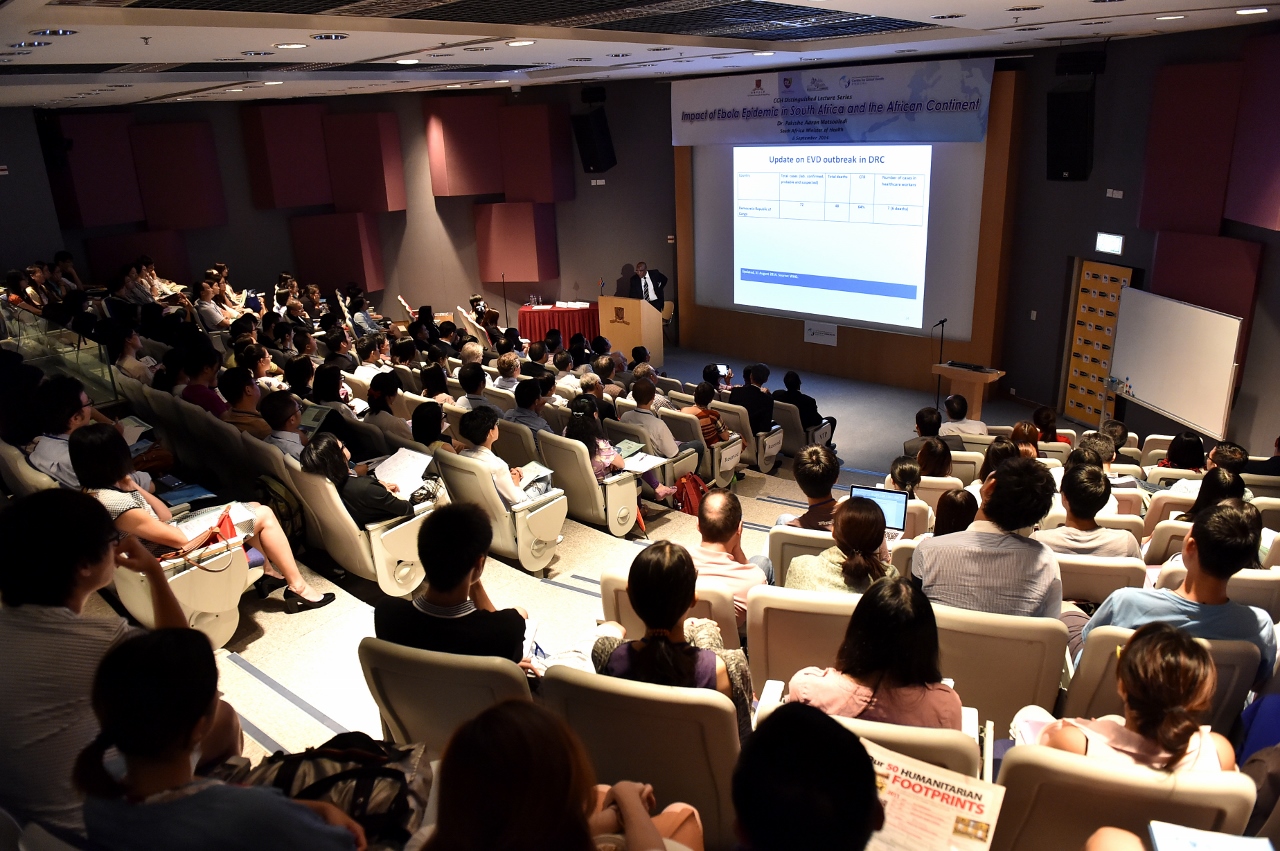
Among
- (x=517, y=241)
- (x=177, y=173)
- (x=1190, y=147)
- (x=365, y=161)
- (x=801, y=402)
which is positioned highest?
(x=365, y=161)

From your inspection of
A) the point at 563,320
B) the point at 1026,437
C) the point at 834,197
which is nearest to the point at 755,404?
the point at 1026,437

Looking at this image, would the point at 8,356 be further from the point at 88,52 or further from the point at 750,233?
the point at 750,233

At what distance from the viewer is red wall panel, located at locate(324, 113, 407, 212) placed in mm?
13305

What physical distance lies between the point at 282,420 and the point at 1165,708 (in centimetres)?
432

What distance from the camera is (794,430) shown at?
26.5 feet

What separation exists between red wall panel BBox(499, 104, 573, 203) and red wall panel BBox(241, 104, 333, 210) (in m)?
2.80

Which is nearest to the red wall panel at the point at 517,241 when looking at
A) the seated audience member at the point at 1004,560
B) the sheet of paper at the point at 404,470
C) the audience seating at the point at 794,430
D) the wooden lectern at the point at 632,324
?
the wooden lectern at the point at 632,324

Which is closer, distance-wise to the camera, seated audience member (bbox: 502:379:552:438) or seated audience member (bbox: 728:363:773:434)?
seated audience member (bbox: 502:379:552:438)

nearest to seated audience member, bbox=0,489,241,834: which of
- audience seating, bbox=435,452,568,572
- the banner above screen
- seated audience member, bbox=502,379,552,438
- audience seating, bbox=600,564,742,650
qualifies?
audience seating, bbox=600,564,742,650

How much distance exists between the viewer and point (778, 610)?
2.93m

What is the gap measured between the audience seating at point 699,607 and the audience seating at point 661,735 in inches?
25.7

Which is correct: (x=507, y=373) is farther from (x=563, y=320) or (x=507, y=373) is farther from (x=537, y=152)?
(x=537, y=152)

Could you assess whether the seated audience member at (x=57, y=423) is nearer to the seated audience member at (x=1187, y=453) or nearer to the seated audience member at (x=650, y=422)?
the seated audience member at (x=650, y=422)

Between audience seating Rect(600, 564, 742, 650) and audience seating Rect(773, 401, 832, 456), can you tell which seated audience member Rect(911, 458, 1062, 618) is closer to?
audience seating Rect(600, 564, 742, 650)
